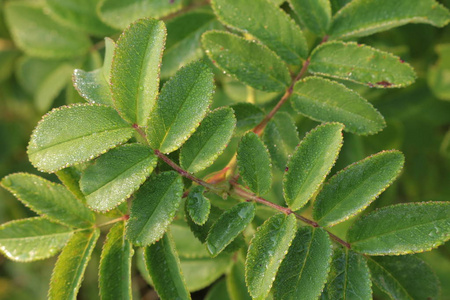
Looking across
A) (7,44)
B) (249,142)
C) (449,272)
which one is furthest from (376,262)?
(7,44)

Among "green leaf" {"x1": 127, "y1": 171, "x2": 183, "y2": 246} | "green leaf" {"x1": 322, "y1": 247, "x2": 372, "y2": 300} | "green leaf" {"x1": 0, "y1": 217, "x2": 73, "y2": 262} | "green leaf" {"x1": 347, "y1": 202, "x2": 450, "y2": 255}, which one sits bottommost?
"green leaf" {"x1": 322, "y1": 247, "x2": 372, "y2": 300}

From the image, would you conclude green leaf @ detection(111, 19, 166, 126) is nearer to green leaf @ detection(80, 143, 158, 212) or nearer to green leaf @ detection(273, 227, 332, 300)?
green leaf @ detection(80, 143, 158, 212)

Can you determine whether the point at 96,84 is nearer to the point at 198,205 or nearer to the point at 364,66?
the point at 198,205

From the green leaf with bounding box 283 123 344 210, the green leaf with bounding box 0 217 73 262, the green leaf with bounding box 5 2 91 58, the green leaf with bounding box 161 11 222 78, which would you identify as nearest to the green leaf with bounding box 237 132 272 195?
the green leaf with bounding box 283 123 344 210

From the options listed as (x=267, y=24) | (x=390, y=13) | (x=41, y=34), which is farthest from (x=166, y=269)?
(x=41, y=34)

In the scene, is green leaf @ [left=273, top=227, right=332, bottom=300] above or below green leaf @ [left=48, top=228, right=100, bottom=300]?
below

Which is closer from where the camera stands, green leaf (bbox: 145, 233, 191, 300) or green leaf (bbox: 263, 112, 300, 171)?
green leaf (bbox: 145, 233, 191, 300)

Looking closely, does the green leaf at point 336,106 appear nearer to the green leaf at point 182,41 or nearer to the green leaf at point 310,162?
the green leaf at point 310,162

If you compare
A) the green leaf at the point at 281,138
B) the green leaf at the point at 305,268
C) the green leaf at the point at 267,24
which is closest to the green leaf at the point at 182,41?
the green leaf at the point at 267,24
